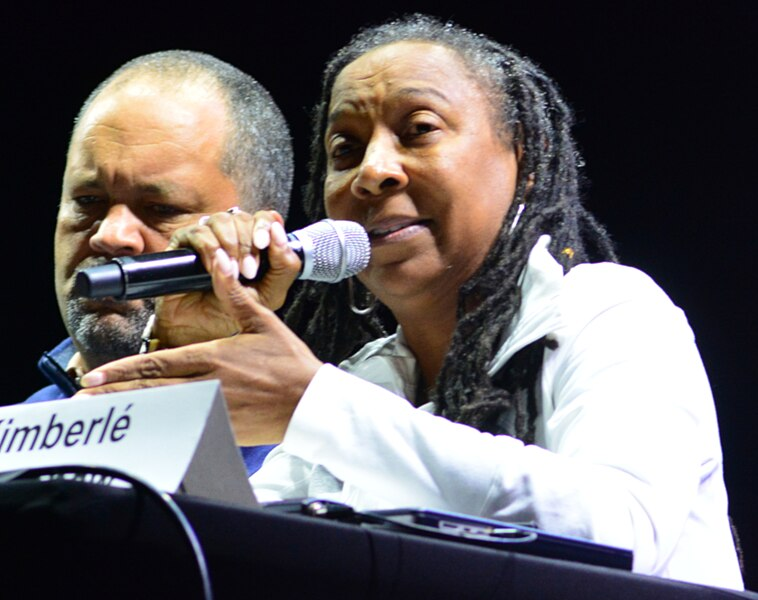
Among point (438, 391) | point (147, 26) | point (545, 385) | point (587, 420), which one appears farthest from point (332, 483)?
point (147, 26)

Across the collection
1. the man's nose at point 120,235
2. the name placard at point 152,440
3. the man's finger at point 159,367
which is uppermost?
the name placard at point 152,440

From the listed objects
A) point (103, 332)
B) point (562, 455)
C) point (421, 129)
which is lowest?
point (103, 332)

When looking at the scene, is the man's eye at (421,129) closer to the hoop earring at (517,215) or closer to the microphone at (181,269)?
the hoop earring at (517,215)

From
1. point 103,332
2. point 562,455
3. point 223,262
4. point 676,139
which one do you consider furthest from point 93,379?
point 676,139

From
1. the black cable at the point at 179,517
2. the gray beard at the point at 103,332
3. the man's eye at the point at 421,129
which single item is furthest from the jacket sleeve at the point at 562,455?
the gray beard at the point at 103,332

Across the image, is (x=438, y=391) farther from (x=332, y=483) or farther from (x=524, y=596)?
(x=524, y=596)

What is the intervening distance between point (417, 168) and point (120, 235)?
568 mm

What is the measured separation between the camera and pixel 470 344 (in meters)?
1.55

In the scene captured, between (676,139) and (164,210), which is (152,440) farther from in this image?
(676,139)

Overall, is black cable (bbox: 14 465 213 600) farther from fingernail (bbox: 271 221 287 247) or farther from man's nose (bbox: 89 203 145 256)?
man's nose (bbox: 89 203 145 256)

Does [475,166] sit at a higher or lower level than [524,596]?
higher

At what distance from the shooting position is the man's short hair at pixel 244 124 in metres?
2.07

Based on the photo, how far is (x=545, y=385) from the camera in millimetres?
1380

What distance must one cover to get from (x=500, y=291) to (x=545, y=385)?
23 cm
